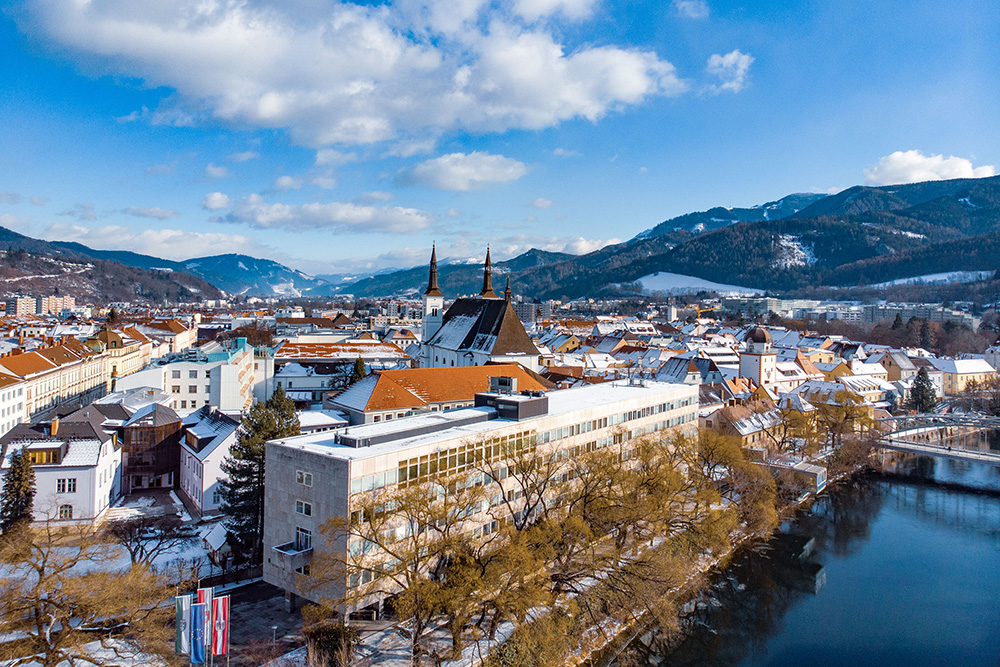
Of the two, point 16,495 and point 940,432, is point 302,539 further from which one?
point 940,432

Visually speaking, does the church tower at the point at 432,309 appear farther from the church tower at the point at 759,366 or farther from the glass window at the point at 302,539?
the glass window at the point at 302,539

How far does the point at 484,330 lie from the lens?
63.5m

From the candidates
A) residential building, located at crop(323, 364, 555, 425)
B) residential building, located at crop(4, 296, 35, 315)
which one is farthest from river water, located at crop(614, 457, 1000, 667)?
residential building, located at crop(4, 296, 35, 315)

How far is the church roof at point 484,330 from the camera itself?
60.2 metres

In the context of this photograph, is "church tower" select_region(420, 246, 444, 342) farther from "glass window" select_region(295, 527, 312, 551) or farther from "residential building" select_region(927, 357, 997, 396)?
"residential building" select_region(927, 357, 997, 396)

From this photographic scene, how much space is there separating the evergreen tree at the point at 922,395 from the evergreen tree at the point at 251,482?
66.2 meters

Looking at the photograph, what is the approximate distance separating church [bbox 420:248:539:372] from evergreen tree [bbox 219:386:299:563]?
1152 inches

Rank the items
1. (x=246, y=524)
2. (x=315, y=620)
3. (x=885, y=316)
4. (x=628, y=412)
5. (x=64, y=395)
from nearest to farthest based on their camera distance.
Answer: (x=315, y=620) < (x=246, y=524) < (x=628, y=412) < (x=64, y=395) < (x=885, y=316)

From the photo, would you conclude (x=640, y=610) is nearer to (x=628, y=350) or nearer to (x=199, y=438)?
(x=199, y=438)

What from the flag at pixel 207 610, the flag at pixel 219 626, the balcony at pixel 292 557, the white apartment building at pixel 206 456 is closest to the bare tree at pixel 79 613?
the flag at pixel 207 610

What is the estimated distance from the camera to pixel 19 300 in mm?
174875

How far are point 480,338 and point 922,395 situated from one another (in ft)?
154

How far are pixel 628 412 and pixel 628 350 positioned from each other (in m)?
58.1

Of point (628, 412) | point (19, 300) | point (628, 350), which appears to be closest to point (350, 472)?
point (628, 412)
